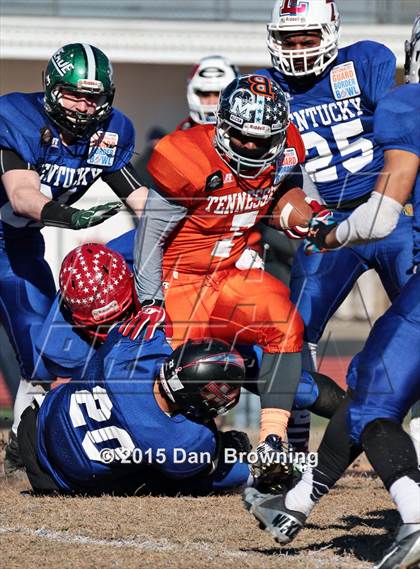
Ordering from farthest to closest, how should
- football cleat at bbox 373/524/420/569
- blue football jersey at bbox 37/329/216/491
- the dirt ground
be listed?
blue football jersey at bbox 37/329/216/491, the dirt ground, football cleat at bbox 373/524/420/569

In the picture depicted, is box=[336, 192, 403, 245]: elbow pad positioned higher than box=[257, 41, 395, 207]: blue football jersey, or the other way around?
box=[336, 192, 403, 245]: elbow pad

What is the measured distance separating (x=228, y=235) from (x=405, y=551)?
2.30 metres

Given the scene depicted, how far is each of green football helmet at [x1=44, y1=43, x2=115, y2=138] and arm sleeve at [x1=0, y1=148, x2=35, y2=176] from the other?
0.88 feet

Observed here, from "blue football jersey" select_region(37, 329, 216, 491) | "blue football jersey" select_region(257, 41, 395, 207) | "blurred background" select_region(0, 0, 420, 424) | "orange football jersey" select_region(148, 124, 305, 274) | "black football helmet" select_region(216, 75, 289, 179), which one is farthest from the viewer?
"blurred background" select_region(0, 0, 420, 424)

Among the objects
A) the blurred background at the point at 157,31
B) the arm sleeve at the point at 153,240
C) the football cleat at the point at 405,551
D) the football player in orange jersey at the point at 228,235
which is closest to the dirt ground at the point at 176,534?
the football cleat at the point at 405,551

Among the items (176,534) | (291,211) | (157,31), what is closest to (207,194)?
(291,211)

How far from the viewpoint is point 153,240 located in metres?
5.59

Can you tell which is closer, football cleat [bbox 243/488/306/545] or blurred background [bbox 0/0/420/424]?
football cleat [bbox 243/488/306/545]

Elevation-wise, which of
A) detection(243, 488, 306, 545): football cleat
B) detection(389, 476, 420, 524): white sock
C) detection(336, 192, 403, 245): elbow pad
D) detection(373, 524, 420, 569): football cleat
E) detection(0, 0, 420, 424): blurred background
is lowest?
detection(0, 0, 420, 424): blurred background

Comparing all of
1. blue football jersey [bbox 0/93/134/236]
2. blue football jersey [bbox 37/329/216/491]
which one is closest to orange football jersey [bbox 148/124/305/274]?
blue football jersey [bbox 37/329/216/491]

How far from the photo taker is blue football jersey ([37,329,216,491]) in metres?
5.18

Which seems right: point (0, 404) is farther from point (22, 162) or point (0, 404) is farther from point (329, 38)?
point (329, 38)

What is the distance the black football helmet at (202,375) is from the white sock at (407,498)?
1.22 m

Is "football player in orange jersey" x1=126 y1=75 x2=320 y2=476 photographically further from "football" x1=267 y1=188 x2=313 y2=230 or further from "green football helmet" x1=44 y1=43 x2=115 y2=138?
"green football helmet" x1=44 y1=43 x2=115 y2=138
